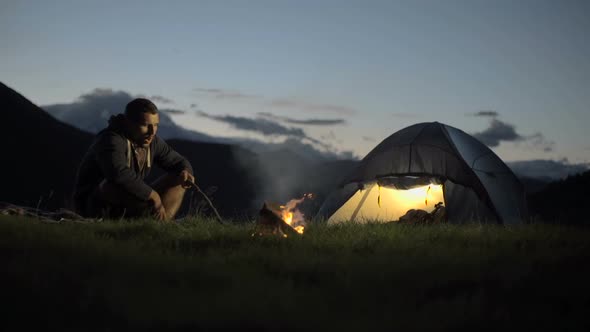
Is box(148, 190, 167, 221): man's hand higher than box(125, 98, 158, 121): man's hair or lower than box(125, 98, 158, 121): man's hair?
lower

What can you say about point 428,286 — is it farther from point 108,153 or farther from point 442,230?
point 108,153

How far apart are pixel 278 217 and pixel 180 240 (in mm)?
1104

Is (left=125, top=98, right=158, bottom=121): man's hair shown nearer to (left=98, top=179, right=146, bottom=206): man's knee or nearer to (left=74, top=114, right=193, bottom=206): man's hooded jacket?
(left=74, top=114, right=193, bottom=206): man's hooded jacket

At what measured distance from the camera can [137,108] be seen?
25.4 ft

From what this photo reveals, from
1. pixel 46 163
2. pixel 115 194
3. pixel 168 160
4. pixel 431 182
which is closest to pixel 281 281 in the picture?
pixel 115 194

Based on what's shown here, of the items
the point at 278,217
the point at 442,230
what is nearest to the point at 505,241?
the point at 442,230

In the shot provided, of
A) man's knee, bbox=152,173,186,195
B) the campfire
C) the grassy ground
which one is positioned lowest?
the grassy ground

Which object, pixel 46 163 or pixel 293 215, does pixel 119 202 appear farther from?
pixel 46 163

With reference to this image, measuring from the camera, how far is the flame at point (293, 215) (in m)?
6.92

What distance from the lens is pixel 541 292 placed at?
13.8 feet

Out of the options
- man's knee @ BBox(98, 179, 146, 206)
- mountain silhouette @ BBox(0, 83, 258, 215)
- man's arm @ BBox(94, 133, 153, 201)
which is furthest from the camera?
mountain silhouette @ BBox(0, 83, 258, 215)

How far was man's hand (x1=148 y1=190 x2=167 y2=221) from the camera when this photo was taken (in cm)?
773

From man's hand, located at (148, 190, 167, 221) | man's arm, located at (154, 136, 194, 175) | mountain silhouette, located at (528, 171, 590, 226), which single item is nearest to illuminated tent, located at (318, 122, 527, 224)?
man's arm, located at (154, 136, 194, 175)

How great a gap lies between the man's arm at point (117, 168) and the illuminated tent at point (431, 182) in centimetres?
388
